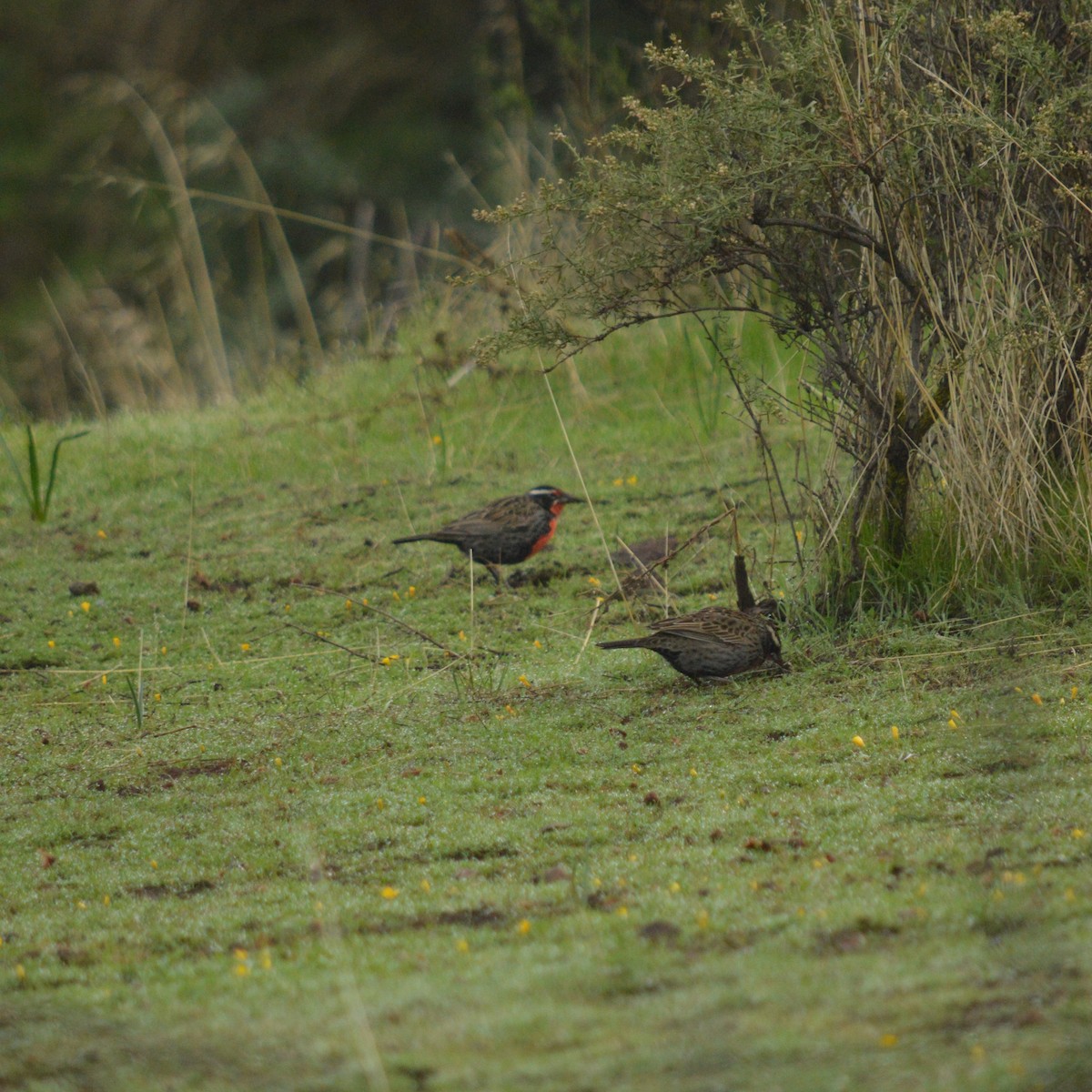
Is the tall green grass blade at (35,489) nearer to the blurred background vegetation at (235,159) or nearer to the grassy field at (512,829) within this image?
the grassy field at (512,829)

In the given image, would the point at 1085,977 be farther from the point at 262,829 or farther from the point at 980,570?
the point at 980,570

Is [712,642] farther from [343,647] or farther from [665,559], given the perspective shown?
[343,647]

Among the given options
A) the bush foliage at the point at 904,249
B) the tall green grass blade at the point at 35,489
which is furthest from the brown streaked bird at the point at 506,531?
the tall green grass blade at the point at 35,489

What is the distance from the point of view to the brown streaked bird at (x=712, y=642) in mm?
6555

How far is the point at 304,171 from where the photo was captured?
20.6 metres

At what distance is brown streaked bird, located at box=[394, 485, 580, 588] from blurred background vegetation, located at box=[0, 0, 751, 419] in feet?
25.6

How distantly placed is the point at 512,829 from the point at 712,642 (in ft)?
5.73

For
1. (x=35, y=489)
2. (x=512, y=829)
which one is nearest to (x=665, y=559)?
(x=512, y=829)

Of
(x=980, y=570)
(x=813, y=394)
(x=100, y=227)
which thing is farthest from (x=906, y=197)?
(x=100, y=227)

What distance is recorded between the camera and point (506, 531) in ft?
28.7

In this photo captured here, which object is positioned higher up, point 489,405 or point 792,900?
point 792,900

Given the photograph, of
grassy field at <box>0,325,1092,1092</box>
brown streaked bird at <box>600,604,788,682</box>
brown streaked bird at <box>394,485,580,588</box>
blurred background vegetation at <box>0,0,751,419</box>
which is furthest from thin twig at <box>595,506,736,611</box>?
blurred background vegetation at <box>0,0,751,419</box>

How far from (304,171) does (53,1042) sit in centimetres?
1837

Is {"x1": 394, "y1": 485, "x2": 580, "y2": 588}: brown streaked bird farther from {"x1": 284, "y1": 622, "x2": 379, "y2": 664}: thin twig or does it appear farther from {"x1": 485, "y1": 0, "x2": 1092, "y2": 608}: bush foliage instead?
{"x1": 485, "y1": 0, "x2": 1092, "y2": 608}: bush foliage
